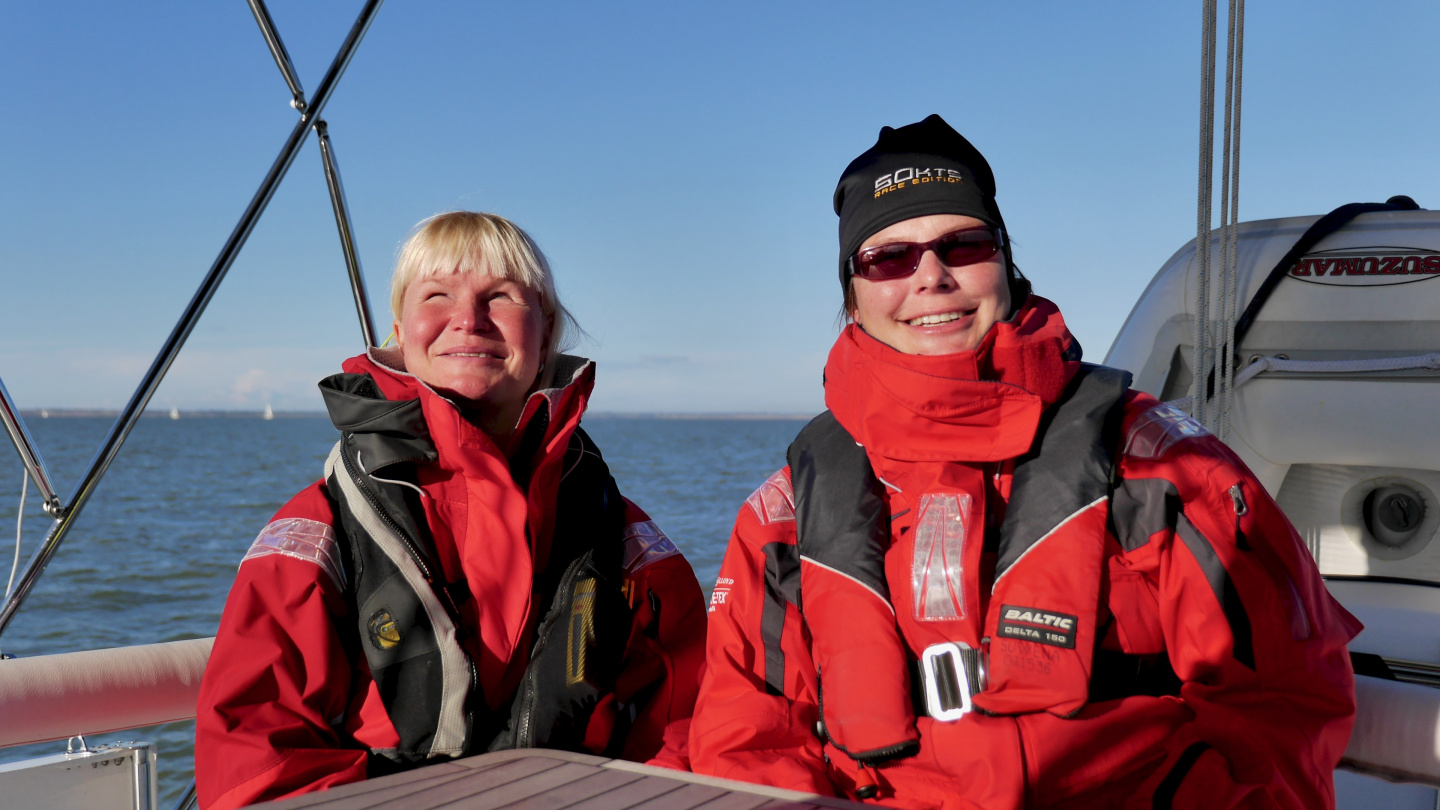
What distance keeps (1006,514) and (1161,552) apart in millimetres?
214

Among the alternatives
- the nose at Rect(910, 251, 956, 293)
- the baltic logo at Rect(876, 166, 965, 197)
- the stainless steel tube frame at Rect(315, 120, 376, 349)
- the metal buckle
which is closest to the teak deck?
the metal buckle

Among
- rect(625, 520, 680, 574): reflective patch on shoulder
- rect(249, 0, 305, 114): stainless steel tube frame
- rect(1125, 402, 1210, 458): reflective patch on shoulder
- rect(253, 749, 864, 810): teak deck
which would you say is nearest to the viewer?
rect(253, 749, 864, 810): teak deck

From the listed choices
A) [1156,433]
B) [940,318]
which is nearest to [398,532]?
[940,318]

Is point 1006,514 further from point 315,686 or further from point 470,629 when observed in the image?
point 315,686

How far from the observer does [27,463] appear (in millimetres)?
2150

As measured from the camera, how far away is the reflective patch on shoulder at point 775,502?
1.66m

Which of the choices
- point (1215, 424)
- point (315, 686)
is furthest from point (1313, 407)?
point (315, 686)

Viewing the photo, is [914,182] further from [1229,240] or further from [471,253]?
[1229,240]

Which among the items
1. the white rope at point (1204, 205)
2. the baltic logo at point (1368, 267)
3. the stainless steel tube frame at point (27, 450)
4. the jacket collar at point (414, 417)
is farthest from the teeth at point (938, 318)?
the stainless steel tube frame at point (27, 450)

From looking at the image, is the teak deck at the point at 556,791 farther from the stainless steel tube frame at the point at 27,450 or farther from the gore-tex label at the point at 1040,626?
the stainless steel tube frame at the point at 27,450

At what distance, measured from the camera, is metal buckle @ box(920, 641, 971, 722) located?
1400 millimetres

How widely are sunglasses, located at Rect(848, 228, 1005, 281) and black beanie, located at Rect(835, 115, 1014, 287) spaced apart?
3cm

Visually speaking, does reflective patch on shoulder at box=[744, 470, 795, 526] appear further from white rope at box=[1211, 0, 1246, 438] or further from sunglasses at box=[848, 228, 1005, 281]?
white rope at box=[1211, 0, 1246, 438]

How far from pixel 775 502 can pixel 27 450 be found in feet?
5.31
